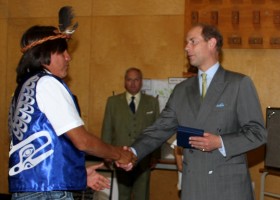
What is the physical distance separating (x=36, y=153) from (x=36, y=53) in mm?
534

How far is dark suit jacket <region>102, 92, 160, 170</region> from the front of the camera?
20.4 ft

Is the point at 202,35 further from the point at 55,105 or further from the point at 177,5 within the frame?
the point at 177,5

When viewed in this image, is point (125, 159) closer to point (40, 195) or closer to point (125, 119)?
point (40, 195)

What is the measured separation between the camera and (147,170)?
20.2 feet

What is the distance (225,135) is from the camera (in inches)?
129

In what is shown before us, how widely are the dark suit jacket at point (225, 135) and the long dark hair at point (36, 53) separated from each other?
1.12m

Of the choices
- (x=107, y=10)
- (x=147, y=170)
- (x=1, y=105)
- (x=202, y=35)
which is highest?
(x=107, y=10)

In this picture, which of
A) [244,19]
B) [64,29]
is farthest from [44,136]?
[244,19]

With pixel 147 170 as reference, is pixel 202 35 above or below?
above

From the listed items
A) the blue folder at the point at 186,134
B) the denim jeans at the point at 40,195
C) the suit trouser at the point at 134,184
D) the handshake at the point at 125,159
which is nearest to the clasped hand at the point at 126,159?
the handshake at the point at 125,159

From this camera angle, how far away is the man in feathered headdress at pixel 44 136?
8.47 feet

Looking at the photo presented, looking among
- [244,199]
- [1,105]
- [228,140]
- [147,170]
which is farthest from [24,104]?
[1,105]

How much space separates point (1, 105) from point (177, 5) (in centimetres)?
303

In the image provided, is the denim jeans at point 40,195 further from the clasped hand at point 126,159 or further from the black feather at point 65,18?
the black feather at point 65,18
